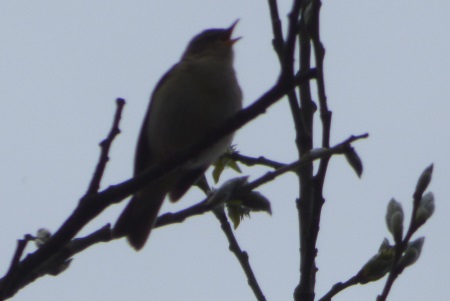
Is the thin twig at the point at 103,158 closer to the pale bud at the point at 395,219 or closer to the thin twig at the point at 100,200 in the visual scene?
the thin twig at the point at 100,200

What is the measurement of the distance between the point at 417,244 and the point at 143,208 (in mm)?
2563

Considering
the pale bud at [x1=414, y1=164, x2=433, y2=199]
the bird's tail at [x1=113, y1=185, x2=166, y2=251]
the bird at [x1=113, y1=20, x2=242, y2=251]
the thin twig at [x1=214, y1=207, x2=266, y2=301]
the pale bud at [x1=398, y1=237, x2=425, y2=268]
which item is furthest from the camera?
the bird at [x1=113, y1=20, x2=242, y2=251]

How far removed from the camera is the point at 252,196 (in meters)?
3.31

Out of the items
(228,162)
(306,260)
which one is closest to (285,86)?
(306,260)

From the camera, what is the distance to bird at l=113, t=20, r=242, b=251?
4.85m

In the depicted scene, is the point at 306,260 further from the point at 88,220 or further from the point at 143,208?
the point at 143,208

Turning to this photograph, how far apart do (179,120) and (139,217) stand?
0.74 m

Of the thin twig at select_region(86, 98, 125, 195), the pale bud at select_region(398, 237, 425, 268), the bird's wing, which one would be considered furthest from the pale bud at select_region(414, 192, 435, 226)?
the bird's wing

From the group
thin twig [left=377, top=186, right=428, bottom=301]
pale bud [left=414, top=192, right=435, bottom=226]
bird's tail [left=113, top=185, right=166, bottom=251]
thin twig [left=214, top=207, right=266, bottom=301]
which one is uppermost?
bird's tail [left=113, top=185, right=166, bottom=251]

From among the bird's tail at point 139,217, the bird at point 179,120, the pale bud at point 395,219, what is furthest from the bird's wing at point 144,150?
the pale bud at point 395,219

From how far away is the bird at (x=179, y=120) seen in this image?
485 centimetres

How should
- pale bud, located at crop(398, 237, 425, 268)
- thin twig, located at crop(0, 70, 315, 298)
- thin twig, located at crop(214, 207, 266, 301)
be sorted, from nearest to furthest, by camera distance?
1. thin twig, located at crop(0, 70, 315, 298)
2. pale bud, located at crop(398, 237, 425, 268)
3. thin twig, located at crop(214, 207, 266, 301)

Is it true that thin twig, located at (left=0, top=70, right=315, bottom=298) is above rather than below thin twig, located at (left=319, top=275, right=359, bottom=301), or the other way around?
above

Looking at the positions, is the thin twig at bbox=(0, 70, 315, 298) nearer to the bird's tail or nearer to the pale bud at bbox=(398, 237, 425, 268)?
the pale bud at bbox=(398, 237, 425, 268)
